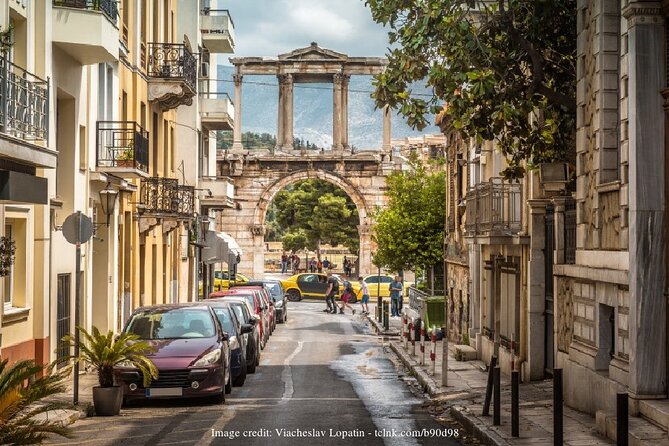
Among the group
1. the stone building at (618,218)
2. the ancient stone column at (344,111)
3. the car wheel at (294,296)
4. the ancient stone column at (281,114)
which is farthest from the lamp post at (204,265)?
the stone building at (618,218)

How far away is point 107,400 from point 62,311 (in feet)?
19.5

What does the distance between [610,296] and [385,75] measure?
4553 millimetres

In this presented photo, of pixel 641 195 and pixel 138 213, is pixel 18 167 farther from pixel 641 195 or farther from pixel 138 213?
pixel 138 213

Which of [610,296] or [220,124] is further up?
[220,124]

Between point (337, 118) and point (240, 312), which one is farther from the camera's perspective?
point (337, 118)

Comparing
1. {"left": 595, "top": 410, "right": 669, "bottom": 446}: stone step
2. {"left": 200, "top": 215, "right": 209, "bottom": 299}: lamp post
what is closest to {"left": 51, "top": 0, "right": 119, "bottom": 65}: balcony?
{"left": 595, "top": 410, "right": 669, "bottom": 446}: stone step

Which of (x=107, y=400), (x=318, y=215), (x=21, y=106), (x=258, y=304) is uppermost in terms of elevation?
(x=318, y=215)

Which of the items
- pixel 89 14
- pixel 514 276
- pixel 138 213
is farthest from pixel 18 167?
pixel 138 213

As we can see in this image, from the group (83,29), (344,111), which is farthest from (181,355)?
(344,111)

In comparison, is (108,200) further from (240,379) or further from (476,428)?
(476,428)

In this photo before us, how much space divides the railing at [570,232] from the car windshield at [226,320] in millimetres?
6061

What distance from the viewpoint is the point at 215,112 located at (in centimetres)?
4269

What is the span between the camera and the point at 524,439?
1291 cm

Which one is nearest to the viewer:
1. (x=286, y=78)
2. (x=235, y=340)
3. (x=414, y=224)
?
(x=235, y=340)
